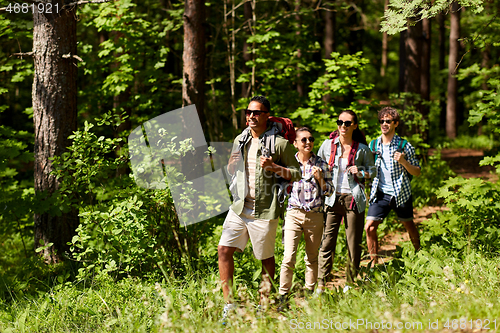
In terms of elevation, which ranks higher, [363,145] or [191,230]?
[363,145]

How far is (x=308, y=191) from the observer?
4.00 metres

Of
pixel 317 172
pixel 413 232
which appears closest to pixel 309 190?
pixel 317 172

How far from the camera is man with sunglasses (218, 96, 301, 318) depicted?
149 inches

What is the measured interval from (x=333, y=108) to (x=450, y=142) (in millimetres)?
10279

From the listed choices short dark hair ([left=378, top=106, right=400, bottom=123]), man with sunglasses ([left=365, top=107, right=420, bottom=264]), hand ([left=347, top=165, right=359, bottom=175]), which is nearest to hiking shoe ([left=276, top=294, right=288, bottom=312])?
man with sunglasses ([left=365, top=107, right=420, bottom=264])

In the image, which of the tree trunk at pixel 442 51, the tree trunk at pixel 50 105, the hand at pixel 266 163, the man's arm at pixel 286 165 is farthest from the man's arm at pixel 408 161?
the tree trunk at pixel 442 51

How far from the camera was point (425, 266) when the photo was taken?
4.17m

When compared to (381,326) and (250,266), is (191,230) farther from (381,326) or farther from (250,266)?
(381,326)

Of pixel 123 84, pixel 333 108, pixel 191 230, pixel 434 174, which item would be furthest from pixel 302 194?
pixel 434 174

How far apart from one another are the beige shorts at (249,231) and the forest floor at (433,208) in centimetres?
78

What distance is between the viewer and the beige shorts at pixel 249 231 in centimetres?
381

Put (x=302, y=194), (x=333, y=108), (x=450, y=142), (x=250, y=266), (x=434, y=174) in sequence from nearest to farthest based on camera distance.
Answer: (x=302, y=194) → (x=250, y=266) → (x=333, y=108) → (x=434, y=174) → (x=450, y=142)

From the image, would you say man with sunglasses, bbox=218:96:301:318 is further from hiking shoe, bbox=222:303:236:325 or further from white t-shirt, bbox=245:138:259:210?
hiking shoe, bbox=222:303:236:325

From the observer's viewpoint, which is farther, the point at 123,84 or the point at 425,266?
the point at 123,84
